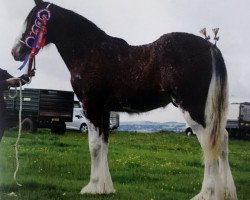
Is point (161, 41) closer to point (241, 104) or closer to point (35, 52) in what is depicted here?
point (35, 52)

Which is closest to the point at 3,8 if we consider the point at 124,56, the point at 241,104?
the point at 124,56

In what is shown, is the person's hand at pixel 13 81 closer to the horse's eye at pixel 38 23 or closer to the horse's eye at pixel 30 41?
the horse's eye at pixel 30 41

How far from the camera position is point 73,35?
7129 mm

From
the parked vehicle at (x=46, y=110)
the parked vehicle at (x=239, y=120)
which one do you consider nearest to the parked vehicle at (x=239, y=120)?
the parked vehicle at (x=239, y=120)

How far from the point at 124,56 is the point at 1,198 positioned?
2250 mm

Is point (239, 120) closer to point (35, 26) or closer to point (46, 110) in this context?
point (46, 110)

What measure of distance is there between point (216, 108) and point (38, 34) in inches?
102

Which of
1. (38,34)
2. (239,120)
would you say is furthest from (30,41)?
(239,120)

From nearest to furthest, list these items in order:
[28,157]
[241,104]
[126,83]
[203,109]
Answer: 1. [203,109]
2. [126,83]
3. [28,157]
4. [241,104]

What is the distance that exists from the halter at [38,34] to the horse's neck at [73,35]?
110 millimetres

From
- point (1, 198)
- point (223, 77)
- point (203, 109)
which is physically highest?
point (223, 77)

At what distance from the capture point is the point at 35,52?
7.07 m

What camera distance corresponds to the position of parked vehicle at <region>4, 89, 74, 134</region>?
773 inches

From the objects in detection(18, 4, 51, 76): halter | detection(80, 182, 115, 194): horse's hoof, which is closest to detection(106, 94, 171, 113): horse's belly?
detection(80, 182, 115, 194): horse's hoof
